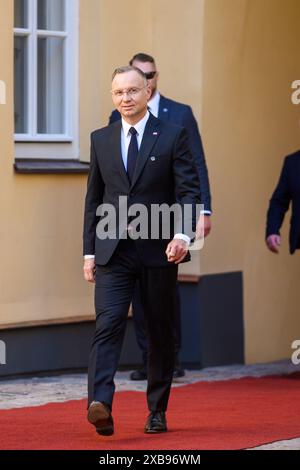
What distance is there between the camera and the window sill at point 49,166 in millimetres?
10016

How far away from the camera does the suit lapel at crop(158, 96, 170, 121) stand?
394 inches

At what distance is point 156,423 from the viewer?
24.9 feet

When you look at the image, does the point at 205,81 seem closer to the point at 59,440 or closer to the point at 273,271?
the point at 273,271

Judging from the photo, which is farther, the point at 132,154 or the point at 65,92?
the point at 65,92

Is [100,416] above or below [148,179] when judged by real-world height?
below

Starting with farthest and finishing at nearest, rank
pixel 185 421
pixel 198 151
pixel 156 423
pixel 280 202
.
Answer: pixel 280 202
pixel 198 151
pixel 185 421
pixel 156 423

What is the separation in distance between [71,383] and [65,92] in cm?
223

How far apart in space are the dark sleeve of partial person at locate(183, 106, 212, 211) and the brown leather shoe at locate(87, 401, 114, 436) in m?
3.24

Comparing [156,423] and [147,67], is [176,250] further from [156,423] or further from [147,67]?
[147,67]

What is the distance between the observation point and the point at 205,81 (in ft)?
36.1

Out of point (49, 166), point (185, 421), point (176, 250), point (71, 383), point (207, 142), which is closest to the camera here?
point (176, 250)

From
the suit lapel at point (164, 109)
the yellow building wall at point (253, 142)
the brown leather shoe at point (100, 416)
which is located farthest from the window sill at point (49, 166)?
the brown leather shoe at point (100, 416)

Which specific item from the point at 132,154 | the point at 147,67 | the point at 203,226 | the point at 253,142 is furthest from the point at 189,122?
the point at 132,154

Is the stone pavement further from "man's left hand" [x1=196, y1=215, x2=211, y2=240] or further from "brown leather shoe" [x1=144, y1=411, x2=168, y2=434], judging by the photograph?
"brown leather shoe" [x1=144, y1=411, x2=168, y2=434]
